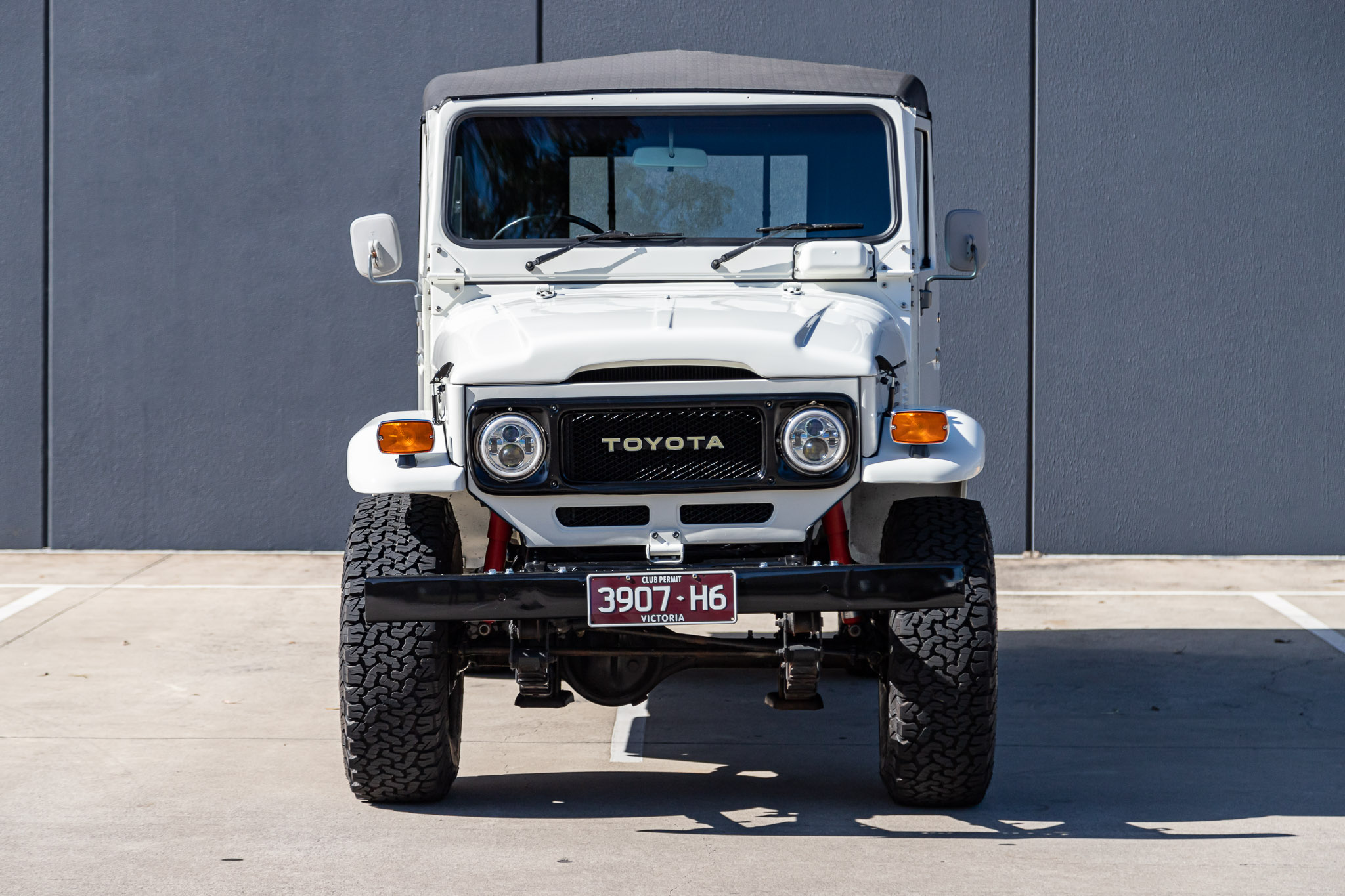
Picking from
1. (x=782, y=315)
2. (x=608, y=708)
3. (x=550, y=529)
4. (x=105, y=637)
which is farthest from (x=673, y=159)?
(x=105, y=637)

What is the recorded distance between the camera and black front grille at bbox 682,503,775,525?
15.1ft

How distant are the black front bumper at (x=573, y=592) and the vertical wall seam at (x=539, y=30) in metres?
6.39

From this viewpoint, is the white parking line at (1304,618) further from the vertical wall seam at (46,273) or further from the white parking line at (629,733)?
the vertical wall seam at (46,273)

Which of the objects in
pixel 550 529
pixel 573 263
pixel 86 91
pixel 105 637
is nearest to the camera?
pixel 550 529

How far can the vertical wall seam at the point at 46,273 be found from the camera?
32.9ft

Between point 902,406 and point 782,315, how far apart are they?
1.63ft

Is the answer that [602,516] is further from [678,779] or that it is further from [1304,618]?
[1304,618]

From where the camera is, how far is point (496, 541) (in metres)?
4.71

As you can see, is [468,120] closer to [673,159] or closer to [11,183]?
[673,159]

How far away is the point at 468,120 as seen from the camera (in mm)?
5480

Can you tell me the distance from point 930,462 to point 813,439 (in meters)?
0.35

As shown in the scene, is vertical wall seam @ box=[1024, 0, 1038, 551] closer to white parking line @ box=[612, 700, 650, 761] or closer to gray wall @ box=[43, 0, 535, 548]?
gray wall @ box=[43, 0, 535, 548]

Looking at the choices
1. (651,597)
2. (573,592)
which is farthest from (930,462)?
(573,592)

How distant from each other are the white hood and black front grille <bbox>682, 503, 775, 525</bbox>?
40 centimetres
